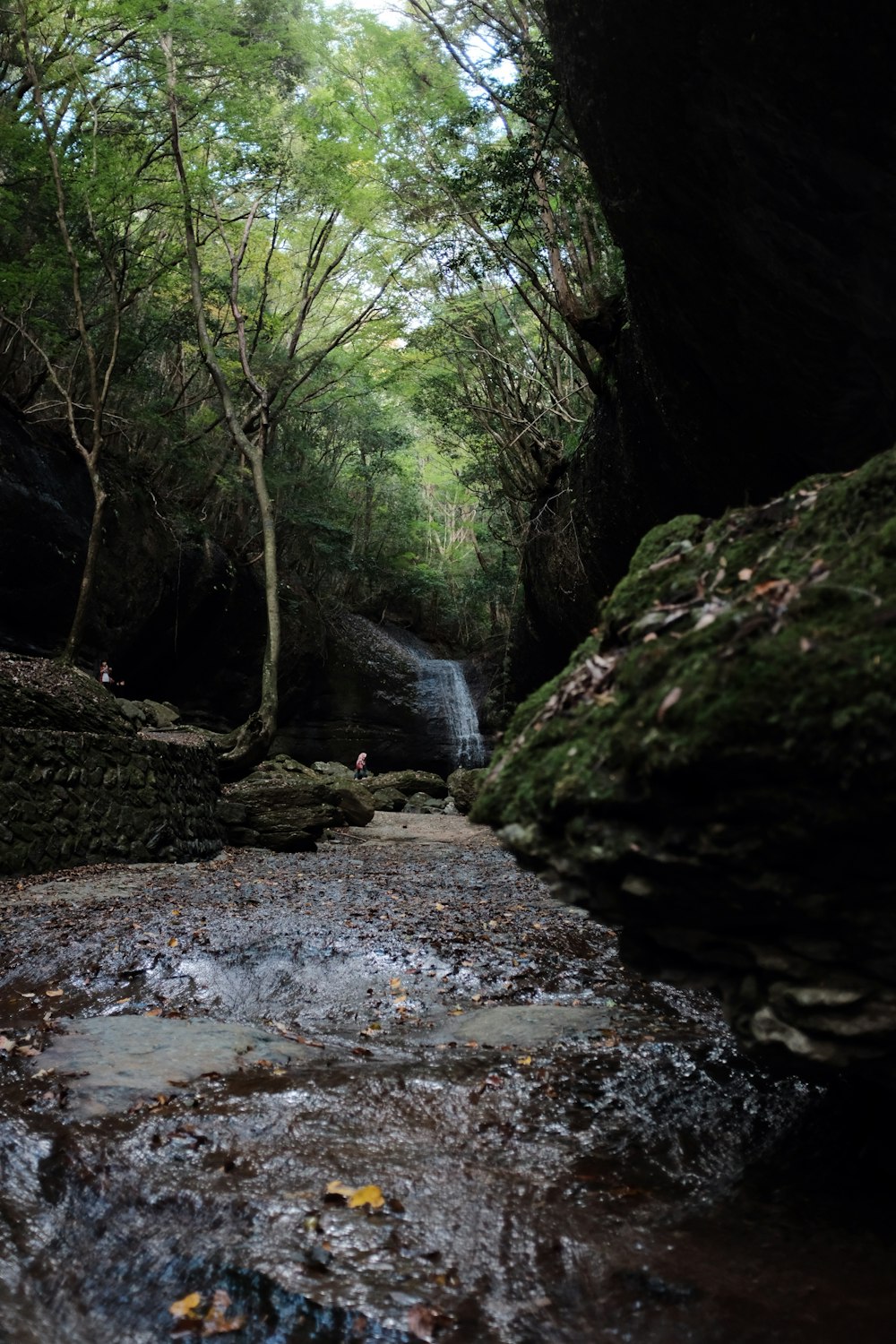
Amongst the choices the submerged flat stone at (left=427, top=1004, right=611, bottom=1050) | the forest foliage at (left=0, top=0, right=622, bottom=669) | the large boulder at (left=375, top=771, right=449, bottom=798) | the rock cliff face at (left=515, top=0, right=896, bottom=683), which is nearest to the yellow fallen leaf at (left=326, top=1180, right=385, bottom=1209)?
the submerged flat stone at (left=427, top=1004, right=611, bottom=1050)

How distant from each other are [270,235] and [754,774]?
2114 cm

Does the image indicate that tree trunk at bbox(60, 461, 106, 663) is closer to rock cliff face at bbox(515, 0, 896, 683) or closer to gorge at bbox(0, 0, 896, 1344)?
gorge at bbox(0, 0, 896, 1344)

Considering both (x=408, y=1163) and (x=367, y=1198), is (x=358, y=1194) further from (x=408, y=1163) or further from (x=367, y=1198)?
(x=408, y=1163)

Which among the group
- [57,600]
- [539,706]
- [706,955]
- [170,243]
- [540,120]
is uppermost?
[170,243]

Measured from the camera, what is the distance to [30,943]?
17.7ft

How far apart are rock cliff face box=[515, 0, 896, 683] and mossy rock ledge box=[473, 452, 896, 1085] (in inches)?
154

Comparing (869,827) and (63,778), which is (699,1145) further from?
(63,778)

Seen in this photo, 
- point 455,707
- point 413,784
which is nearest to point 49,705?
point 413,784

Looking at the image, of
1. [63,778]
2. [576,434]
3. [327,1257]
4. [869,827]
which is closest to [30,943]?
[63,778]

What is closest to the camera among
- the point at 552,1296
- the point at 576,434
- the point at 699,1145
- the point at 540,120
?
the point at 552,1296

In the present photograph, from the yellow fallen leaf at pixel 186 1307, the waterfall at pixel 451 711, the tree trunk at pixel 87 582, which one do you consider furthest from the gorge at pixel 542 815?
the waterfall at pixel 451 711

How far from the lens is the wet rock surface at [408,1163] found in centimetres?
199

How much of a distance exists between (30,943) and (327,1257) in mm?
4046

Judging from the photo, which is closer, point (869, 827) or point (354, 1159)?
point (869, 827)
